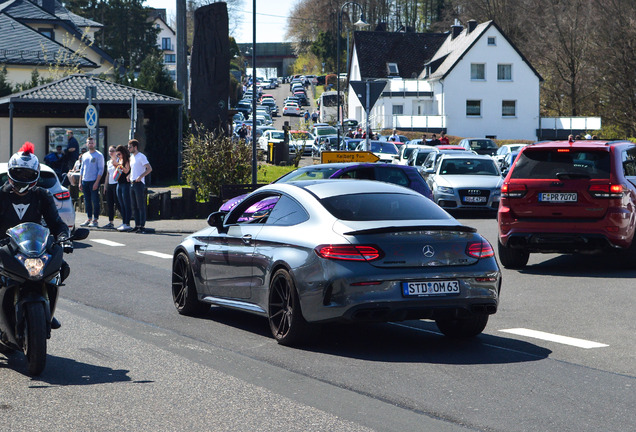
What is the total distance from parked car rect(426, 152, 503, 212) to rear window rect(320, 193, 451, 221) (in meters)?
16.9

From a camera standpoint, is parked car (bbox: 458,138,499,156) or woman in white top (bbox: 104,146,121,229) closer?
woman in white top (bbox: 104,146,121,229)

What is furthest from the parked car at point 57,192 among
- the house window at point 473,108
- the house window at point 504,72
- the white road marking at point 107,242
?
the house window at point 504,72

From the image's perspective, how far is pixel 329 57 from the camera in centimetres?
13925

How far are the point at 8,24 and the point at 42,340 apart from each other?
2494 inches

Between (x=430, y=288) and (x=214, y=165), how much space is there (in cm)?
1820

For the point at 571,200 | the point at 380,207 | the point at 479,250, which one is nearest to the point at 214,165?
the point at 571,200

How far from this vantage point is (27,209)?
8086 mm

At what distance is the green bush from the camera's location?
26312 mm

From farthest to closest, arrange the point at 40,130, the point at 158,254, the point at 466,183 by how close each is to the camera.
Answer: the point at 40,130 < the point at 466,183 < the point at 158,254

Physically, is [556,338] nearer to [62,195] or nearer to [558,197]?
[558,197]

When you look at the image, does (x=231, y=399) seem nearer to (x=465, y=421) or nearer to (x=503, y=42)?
(x=465, y=421)

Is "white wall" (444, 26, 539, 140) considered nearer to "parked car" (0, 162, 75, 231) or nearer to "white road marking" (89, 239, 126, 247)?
"white road marking" (89, 239, 126, 247)

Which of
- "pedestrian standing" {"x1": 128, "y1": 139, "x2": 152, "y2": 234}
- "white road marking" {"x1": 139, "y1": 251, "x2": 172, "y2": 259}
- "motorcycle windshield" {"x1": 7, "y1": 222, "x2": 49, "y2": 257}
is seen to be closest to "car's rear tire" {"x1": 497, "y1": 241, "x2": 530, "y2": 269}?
"white road marking" {"x1": 139, "y1": 251, "x2": 172, "y2": 259}

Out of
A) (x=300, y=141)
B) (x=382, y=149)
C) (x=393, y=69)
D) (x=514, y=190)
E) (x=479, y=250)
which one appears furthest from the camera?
(x=393, y=69)
